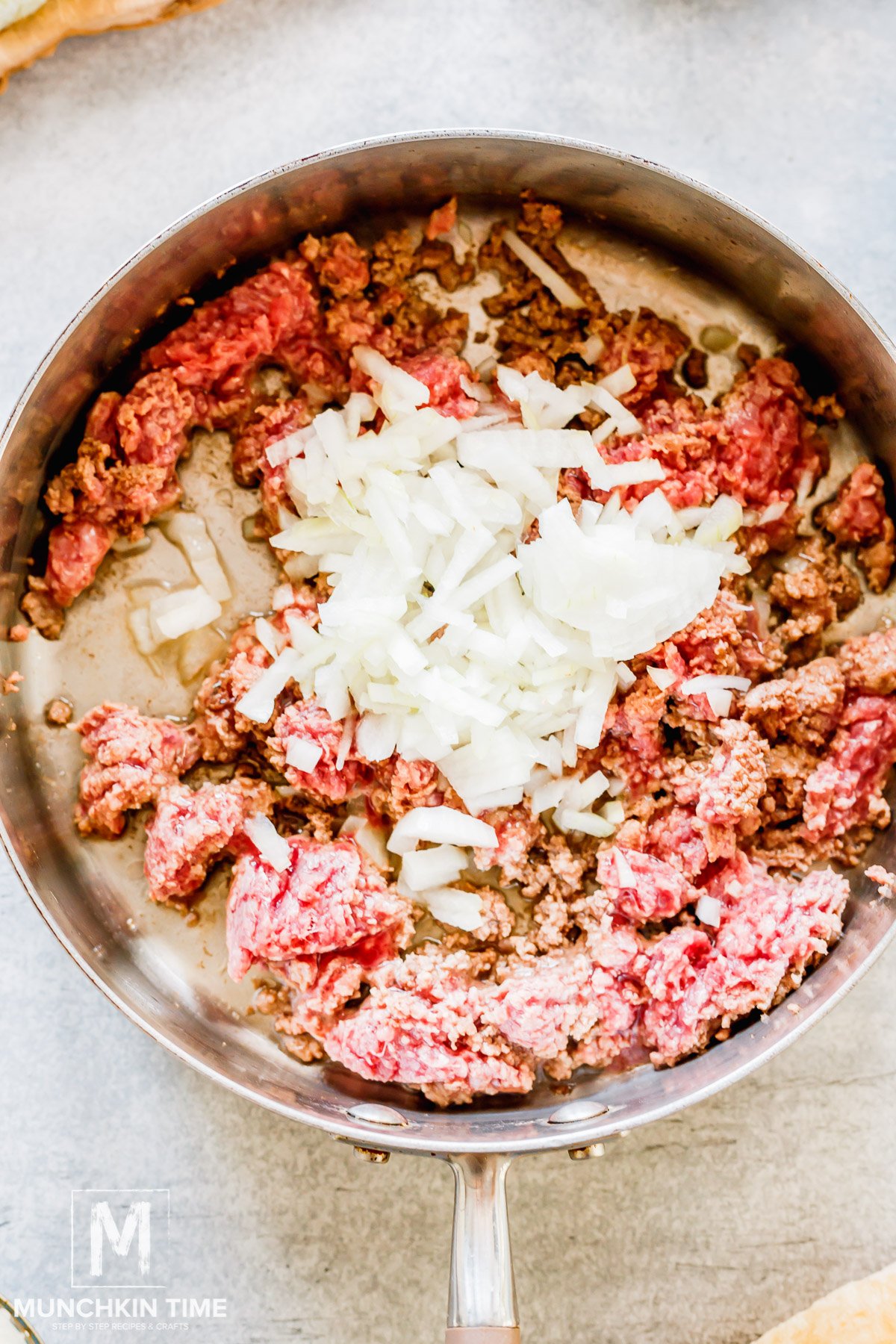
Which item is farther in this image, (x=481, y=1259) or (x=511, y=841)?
(x=511, y=841)

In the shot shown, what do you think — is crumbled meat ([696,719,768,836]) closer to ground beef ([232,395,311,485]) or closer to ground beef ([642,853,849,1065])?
ground beef ([642,853,849,1065])

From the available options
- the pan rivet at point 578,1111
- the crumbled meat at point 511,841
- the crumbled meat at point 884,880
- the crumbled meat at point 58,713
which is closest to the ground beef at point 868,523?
the crumbled meat at point 884,880

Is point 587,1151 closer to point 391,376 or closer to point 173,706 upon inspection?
point 173,706

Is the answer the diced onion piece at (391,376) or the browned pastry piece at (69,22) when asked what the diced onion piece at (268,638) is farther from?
the browned pastry piece at (69,22)

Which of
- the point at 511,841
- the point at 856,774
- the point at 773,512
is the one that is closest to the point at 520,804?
the point at 511,841

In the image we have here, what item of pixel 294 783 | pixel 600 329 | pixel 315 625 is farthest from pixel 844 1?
pixel 294 783

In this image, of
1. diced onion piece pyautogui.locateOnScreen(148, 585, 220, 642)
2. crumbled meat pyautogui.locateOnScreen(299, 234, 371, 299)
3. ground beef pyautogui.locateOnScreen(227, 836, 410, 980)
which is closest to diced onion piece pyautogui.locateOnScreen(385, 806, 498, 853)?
ground beef pyautogui.locateOnScreen(227, 836, 410, 980)
